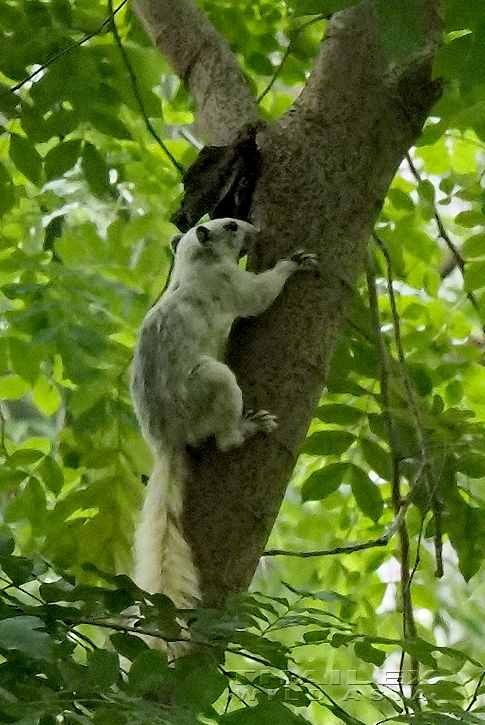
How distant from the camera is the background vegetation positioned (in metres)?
1.21

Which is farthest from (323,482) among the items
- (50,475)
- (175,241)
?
(175,241)

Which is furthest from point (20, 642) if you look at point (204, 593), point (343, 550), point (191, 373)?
point (191, 373)

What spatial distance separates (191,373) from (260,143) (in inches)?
22.0

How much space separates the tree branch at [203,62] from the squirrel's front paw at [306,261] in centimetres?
42

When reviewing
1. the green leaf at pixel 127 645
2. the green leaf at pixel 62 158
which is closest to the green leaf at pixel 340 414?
the green leaf at pixel 62 158

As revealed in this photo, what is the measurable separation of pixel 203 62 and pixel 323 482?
104cm

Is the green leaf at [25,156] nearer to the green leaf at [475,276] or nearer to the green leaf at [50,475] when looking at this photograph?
the green leaf at [50,475]

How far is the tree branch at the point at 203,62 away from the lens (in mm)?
2082

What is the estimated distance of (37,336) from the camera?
193 cm

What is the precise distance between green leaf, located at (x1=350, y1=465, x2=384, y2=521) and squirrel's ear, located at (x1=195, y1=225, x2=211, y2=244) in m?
0.74

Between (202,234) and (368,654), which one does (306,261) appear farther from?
(368,654)

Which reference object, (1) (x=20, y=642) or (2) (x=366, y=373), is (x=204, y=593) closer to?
(1) (x=20, y=642)

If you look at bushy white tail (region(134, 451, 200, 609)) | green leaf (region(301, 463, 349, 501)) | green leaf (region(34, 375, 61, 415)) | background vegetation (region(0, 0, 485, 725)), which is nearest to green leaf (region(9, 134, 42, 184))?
background vegetation (region(0, 0, 485, 725))

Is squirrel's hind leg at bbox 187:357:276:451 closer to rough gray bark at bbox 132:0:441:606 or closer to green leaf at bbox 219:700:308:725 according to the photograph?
rough gray bark at bbox 132:0:441:606
